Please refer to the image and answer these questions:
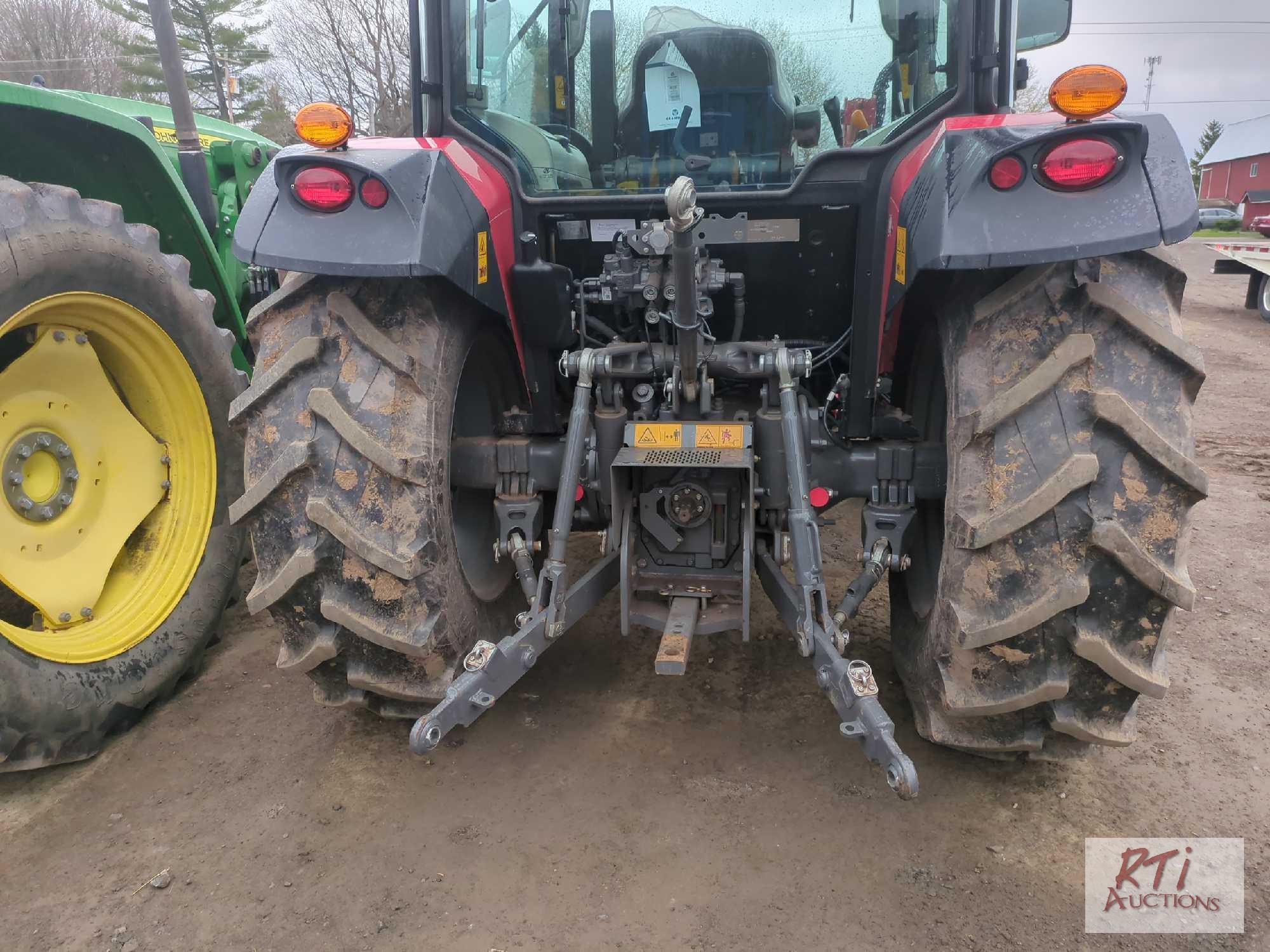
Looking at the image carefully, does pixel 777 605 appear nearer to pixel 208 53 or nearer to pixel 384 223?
pixel 384 223

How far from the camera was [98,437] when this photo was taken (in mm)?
2768

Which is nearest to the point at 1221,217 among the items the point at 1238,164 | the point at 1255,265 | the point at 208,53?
the point at 1238,164

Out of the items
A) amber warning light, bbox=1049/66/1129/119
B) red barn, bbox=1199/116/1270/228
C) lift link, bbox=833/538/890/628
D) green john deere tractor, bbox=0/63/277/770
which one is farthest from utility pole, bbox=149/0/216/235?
red barn, bbox=1199/116/1270/228

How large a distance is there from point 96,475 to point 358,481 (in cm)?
123

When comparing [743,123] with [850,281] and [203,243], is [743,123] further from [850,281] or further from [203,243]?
[203,243]

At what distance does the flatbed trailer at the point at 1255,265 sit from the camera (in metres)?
11.4

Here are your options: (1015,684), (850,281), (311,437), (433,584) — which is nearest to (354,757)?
(433,584)

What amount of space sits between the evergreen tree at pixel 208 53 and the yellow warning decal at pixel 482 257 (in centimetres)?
2731

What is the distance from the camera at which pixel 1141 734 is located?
2.55 meters

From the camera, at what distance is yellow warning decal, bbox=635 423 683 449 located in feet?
7.61

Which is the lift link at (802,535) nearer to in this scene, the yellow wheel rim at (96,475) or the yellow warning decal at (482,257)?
the yellow warning decal at (482,257)

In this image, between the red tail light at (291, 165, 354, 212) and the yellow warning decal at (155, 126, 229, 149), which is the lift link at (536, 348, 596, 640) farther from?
the yellow warning decal at (155, 126, 229, 149)

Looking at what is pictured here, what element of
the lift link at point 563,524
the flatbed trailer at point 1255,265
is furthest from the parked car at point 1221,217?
the lift link at point 563,524

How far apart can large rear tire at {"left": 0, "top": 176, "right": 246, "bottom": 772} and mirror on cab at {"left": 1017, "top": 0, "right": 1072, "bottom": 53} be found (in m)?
2.62
